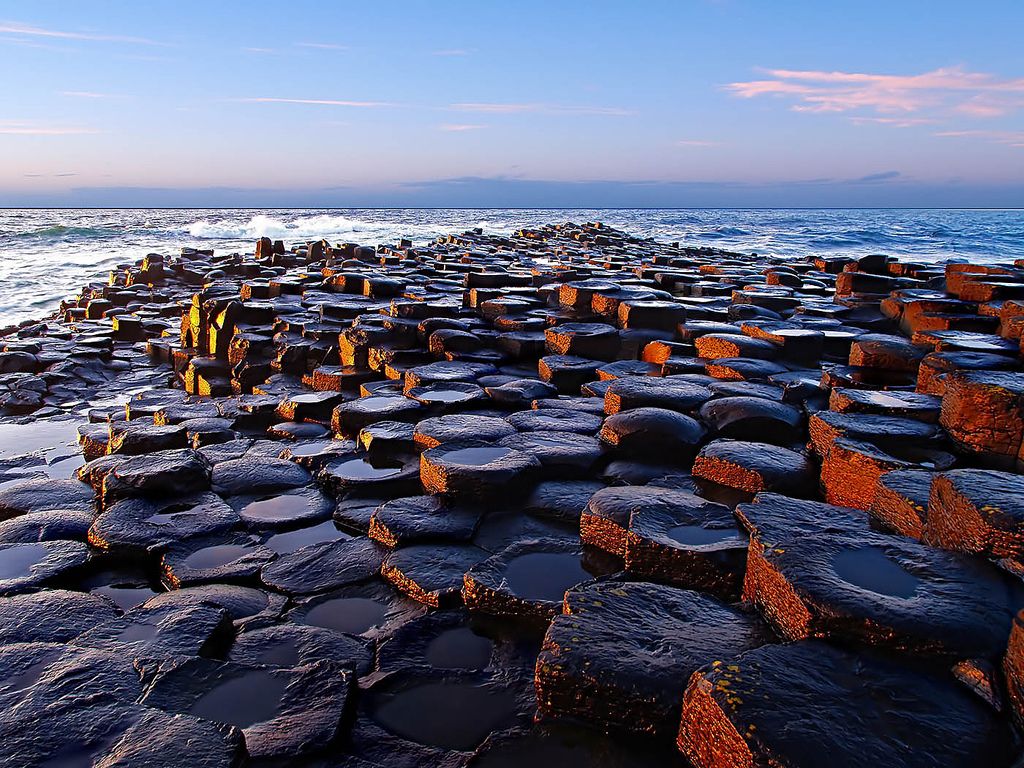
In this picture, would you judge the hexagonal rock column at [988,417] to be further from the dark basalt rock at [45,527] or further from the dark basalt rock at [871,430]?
the dark basalt rock at [45,527]

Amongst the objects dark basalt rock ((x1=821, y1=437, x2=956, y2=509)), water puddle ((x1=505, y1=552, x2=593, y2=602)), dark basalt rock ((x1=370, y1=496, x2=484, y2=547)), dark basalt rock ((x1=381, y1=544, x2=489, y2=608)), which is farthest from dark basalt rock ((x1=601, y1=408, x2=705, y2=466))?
dark basalt rock ((x1=381, y1=544, x2=489, y2=608))

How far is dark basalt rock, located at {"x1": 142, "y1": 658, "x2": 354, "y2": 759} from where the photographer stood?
1.81 meters

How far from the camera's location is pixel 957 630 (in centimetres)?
181

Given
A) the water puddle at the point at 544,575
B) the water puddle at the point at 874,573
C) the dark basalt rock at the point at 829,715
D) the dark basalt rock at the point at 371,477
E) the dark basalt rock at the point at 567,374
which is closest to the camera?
the dark basalt rock at the point at 829,715

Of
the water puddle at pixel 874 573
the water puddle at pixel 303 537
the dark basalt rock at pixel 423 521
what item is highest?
the water puddle at pixel 874 573

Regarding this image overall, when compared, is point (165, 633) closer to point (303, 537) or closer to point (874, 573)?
point (303, 537)

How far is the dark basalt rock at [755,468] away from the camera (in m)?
3.10

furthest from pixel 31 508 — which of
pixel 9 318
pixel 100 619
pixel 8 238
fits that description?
pixel 8 238

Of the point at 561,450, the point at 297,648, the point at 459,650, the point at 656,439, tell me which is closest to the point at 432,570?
the point at 459,650

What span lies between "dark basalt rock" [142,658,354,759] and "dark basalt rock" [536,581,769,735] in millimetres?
610

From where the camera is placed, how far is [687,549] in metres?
2.39

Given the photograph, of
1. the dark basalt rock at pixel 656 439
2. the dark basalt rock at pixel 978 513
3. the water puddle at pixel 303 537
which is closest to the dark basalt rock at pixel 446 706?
the water puddle at pixel 303 537

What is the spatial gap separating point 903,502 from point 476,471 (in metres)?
1.76

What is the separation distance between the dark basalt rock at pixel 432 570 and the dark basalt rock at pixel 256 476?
3.78ft
